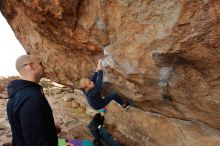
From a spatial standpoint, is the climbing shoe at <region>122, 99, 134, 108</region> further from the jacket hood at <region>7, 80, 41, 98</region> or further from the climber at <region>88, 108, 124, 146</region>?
the jacket hood at <region>7, 80, 41, 98</region>

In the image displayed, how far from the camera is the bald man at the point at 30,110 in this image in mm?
3344

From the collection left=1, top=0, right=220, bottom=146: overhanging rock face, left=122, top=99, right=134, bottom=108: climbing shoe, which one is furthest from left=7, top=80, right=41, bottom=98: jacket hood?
left=122, top=99, right=134, bottom=108: climbing shoe

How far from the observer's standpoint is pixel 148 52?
192 inches

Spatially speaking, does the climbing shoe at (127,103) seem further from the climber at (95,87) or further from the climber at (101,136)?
the climber at (101,136)

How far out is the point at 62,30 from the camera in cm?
606

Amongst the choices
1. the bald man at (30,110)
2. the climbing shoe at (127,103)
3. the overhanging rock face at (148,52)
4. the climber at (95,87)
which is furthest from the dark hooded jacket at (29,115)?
the climbing shoe at (127,103)

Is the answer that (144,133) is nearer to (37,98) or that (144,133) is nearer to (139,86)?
(139,86)

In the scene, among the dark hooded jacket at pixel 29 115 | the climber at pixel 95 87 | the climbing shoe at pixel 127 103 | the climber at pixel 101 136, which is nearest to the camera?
the dark hooded jacket at pixel 29 115

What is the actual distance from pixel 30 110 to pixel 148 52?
2229mm

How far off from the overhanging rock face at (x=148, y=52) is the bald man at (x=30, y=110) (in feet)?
5.82

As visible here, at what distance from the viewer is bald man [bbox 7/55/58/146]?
334 cm

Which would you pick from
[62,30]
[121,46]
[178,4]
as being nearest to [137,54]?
[121,46]

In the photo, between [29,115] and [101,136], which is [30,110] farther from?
[101,136]

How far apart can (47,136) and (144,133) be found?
3921mm
